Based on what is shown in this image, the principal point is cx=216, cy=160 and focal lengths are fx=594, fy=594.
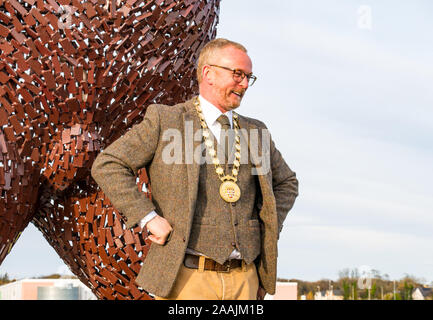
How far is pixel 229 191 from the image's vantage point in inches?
89.1

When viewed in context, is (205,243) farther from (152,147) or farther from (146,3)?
(146,3)

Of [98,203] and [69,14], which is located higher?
[69,14]

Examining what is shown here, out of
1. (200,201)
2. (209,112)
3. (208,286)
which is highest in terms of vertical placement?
(209,112)

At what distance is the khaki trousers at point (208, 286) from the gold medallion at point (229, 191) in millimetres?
271

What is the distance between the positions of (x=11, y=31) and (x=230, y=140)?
2.06 metres

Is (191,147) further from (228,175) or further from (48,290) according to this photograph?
(48,290)

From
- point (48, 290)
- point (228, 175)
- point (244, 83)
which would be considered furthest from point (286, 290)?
Answer: point (244, 83)

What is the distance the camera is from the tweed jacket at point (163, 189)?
2.16m

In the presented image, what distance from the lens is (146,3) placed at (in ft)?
12.5

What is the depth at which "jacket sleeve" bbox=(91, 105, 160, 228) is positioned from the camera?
2153 mm

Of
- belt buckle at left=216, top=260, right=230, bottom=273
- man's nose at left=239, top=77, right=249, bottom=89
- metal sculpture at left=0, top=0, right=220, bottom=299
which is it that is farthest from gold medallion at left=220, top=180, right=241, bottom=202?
metal sculpture at left=0, top=0, right=220, bottom=299

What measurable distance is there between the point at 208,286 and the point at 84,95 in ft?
6.79
